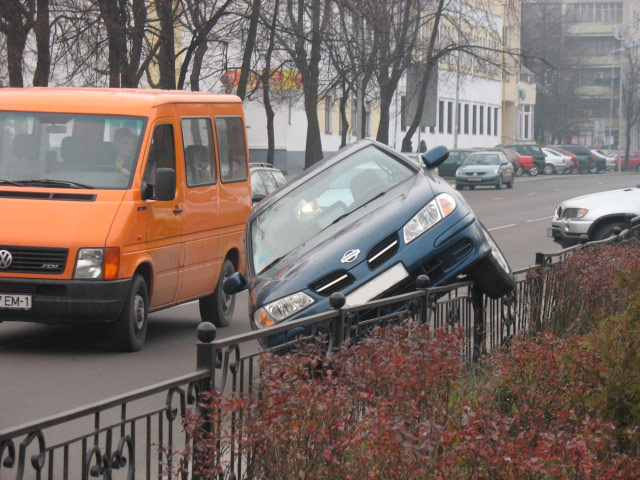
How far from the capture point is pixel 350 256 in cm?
842

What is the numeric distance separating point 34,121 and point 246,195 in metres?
2.90

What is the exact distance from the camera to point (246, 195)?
43.1ft

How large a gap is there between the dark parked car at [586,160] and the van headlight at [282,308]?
76612mm

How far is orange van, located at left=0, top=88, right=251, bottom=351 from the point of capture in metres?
9.97

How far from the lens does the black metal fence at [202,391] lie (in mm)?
3918

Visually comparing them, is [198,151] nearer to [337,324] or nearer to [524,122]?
[337,324]

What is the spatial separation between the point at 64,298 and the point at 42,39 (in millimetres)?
15396

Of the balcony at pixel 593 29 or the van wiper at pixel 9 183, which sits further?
the balcony at pixel 593 29

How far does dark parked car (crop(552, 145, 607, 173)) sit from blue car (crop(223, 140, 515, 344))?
75.1 meters

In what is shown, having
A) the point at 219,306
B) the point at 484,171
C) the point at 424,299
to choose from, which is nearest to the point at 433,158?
the point at 424,299

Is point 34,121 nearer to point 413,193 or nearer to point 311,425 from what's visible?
point 413,193

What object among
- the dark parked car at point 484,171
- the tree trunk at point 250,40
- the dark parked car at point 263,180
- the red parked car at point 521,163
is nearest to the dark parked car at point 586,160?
the red parked car at point 521,163

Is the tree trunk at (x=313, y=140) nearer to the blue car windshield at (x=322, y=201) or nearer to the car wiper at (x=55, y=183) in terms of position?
the car wiper at (x=55, y=183)

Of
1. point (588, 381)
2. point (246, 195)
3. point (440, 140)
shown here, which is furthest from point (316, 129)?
point (440, 140)
